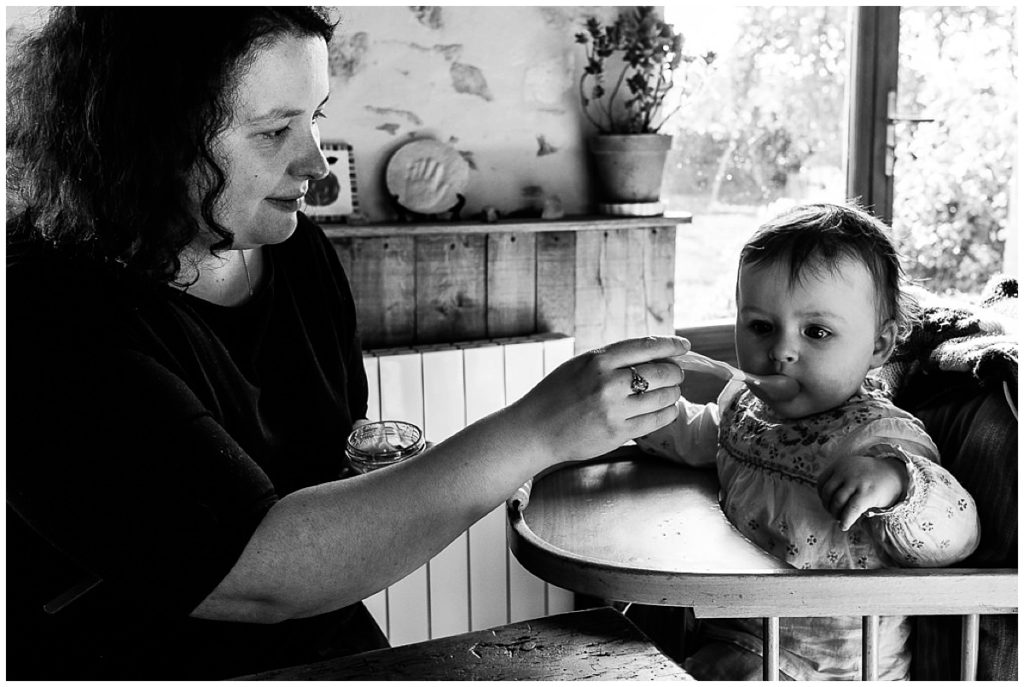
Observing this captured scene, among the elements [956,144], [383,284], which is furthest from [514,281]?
[956,144]

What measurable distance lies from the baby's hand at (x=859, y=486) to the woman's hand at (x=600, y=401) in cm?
30

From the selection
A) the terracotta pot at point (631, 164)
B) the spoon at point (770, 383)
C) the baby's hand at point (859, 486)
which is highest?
the terracotta pot at point (631, 164)

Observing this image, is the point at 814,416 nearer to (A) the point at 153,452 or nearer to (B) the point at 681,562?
(B) the point at 681,562

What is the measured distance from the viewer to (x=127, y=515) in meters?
1.04

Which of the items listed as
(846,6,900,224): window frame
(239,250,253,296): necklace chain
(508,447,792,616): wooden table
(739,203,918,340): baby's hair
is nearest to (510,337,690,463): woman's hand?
(508,447,792,616): wooden table

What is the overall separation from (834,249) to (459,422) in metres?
1.13

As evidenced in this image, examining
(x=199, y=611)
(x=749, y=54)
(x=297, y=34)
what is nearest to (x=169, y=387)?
(x=199, y=611)

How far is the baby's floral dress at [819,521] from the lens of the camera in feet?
4.61

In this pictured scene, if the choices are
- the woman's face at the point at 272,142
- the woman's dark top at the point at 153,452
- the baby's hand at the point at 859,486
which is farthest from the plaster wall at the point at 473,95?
the baby's hand at the point at 859,486

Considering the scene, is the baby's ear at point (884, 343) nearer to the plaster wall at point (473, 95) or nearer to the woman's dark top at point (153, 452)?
the woman's dark top at point (153, 452)

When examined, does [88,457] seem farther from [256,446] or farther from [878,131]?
[878,131]

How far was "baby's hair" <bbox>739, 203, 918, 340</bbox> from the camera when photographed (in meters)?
1.54

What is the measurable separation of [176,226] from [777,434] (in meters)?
0.94

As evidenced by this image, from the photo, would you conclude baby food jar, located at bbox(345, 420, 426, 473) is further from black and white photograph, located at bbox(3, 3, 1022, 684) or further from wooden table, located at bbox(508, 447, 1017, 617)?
wooden table, located at bbox(508, 447, 1017, 617)
